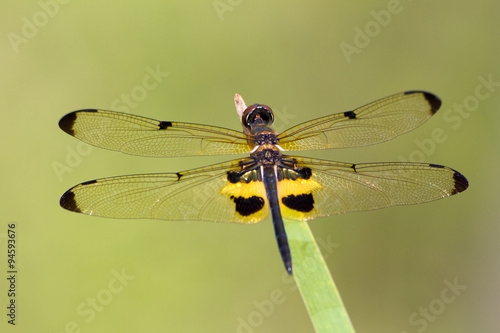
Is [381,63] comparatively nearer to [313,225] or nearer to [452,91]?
[452,91]

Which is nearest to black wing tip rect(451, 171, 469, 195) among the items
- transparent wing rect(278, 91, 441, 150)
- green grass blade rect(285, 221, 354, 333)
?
transparent wing rect(278, 91, 441, 150)

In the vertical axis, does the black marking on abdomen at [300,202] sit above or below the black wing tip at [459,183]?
above

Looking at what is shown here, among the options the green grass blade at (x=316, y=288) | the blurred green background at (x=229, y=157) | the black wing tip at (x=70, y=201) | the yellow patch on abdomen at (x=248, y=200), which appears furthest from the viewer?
the blurred green background at (x=229, y=157)

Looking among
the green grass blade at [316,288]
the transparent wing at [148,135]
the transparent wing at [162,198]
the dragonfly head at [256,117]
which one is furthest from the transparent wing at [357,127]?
the green grass blade at [316,288]

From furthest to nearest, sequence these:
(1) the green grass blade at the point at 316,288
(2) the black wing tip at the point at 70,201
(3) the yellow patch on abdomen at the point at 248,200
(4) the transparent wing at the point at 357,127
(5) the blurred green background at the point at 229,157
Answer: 1. (5) the blurred green background at the point at 229,157
2. (4) the transparent wing at the point at 357,127
3. (3) the yellow patch on abdomen at the point at 248,200
4. (2) the black wing tip at the point at 70,201
5. (1) the green grass blade at the point at 316,288

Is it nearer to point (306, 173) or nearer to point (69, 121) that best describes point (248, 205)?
point (306, 173)

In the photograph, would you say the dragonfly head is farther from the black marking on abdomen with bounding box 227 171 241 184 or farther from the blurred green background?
the blurred green background

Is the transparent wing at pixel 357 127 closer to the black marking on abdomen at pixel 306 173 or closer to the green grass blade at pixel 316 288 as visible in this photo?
the black marking on abdomen at pixel 306 173
